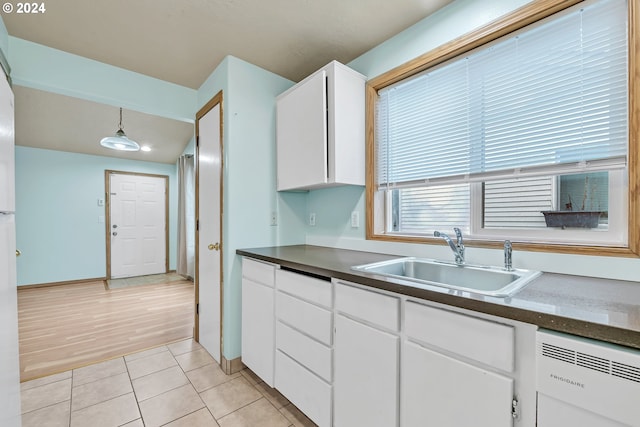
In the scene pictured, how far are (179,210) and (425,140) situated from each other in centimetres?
474

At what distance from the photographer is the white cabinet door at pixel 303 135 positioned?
1.82 meters

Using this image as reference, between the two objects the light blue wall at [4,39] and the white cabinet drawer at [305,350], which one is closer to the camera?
the white cabinet drawer at [305,350]

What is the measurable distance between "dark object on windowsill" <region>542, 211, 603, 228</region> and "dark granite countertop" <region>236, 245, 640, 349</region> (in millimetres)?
252

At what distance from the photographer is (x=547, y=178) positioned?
1340 millimetres

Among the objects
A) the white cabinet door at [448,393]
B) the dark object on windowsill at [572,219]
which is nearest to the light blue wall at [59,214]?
the white cabinet door at [448,393]

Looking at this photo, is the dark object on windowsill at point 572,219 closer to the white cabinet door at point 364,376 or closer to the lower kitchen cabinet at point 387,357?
the lower kitchen cabinet at point 387,357

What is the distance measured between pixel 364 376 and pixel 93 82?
9.04ft

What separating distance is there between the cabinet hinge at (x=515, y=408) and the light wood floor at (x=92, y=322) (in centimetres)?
273

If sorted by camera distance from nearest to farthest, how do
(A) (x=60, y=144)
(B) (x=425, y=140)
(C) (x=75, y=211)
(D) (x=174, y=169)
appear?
(B) (x=425, y=140), (A) (x=60, y=144), (C) (x=75, y=211), (D) (x=174, y=169)

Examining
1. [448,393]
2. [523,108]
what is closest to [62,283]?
[448,393]

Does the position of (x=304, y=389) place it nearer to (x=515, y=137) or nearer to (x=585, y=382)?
(x=585, y=382)

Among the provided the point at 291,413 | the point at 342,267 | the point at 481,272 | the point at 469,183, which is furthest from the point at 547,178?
the point at 291,413

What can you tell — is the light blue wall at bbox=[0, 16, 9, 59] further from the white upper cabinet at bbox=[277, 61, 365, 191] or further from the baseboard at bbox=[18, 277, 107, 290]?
the baseboard at bbox=[18, 277, 107, 290]

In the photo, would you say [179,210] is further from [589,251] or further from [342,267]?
[589,251]
